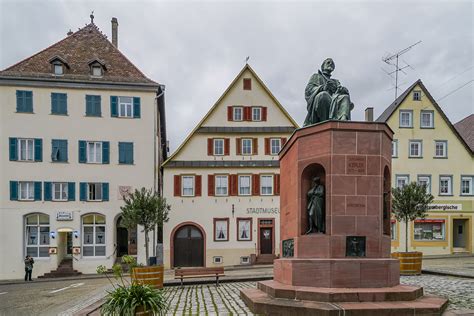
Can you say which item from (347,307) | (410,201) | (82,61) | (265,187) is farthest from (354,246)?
(82,61)

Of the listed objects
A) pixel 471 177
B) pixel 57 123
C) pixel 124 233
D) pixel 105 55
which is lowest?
pixel 124 233

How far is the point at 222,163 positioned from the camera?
3016 cm

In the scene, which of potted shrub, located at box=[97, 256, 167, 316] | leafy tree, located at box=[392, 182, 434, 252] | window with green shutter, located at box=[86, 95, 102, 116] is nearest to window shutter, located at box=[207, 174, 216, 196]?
window with green shutter, located at box=[86, 95, 102, 116]

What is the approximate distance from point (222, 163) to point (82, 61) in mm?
11530

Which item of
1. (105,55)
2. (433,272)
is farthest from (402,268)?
(105,55)

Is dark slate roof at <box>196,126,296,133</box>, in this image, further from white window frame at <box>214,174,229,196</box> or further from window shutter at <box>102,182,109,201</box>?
window shutter at <box>102,182,109,201</box>

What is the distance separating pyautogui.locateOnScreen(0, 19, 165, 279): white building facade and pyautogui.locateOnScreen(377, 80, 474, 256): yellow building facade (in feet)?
57.8

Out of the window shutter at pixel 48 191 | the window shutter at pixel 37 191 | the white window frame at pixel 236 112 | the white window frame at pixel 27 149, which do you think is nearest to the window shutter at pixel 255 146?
the white window frame at pixel 236 112

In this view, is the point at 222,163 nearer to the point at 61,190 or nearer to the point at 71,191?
the point at 71,191

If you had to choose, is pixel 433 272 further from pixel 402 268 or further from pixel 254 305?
pixel 254 305

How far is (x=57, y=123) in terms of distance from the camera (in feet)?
93.0

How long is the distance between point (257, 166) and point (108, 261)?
36.7 feet

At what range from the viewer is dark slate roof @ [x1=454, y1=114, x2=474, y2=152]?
35431mm

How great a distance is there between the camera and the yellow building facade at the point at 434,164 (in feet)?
106
